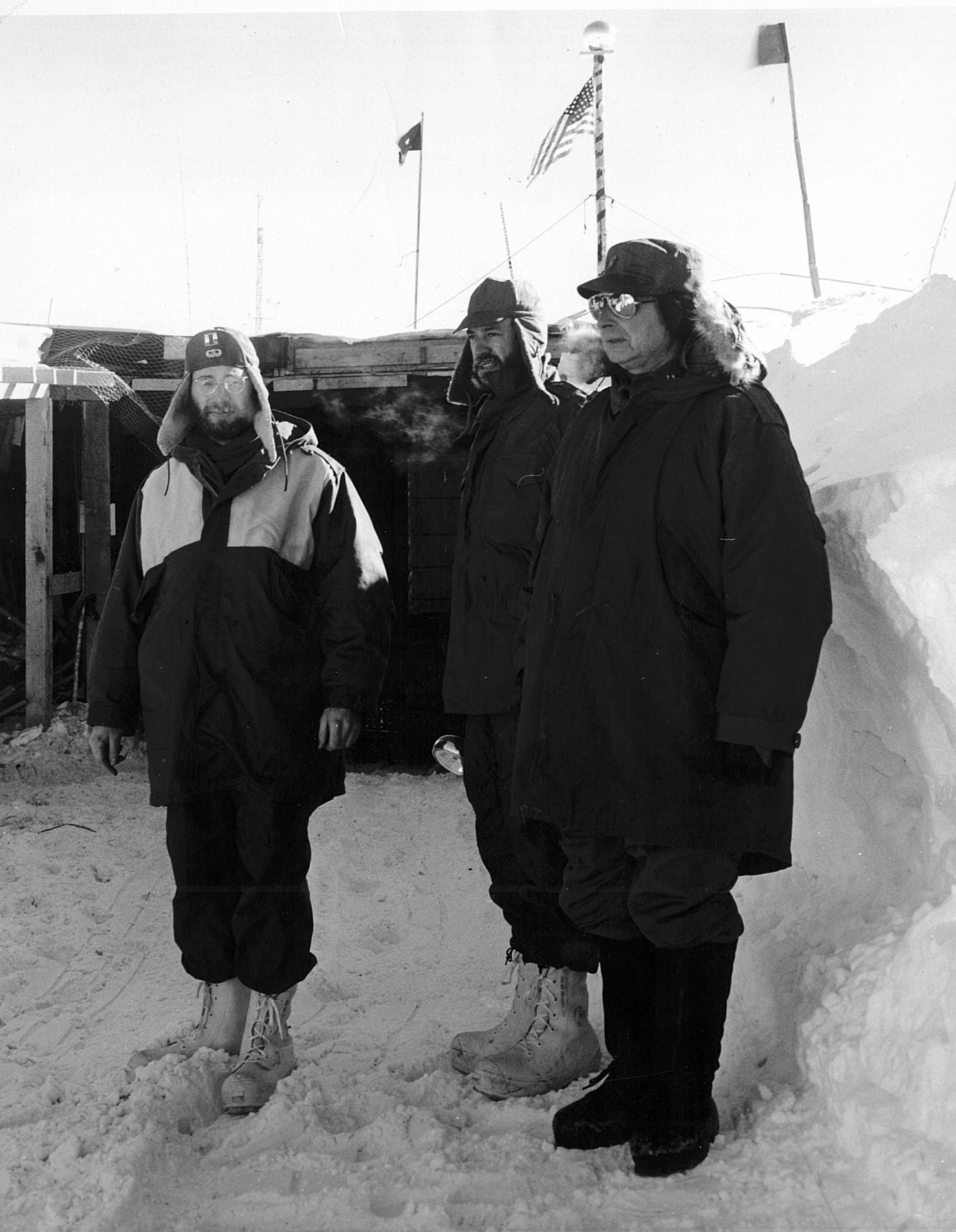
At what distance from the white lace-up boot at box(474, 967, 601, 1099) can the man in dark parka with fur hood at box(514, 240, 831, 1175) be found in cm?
34

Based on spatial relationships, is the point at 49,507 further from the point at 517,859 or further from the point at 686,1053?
the point at 686,1053

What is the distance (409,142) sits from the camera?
3.89m

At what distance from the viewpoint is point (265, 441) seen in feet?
8.66

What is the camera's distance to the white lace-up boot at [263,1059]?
246cm

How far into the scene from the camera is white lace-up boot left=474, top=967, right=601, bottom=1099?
8.22ft

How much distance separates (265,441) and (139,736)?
4.45 metres

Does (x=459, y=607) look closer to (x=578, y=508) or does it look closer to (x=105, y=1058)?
(x=578, y=508)

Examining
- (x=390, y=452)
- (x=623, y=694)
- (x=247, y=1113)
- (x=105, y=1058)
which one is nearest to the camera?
(x=623, y=694)

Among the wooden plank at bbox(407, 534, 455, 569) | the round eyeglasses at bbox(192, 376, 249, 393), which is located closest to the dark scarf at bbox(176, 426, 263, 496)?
the round eyeglasses at bbox(192, 376, 249, 393)

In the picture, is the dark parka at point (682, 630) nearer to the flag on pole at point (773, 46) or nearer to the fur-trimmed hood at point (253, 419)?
→ the fur-trimmed hood at point (253, 419)

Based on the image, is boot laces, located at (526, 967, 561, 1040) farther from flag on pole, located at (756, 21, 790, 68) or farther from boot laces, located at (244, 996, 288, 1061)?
flag on pole, located at (756, 21, 790, 68)

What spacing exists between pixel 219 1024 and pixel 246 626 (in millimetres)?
980

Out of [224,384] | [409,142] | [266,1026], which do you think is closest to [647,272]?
[224,384]

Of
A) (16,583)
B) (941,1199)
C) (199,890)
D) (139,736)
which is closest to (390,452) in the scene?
(139,736)
